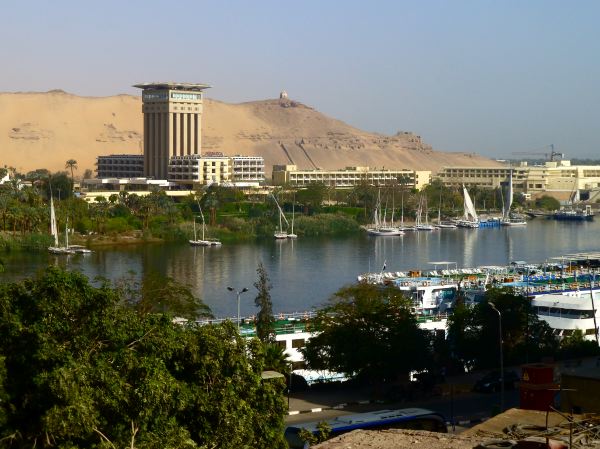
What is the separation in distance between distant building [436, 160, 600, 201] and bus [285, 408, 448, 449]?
5448 cm

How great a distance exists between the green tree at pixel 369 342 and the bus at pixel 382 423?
10.6ft

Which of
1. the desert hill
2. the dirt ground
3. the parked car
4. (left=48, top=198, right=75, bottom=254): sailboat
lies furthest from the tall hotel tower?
the dirt ground

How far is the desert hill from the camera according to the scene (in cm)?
8731

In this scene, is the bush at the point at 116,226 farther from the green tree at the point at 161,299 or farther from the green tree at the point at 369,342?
the green tree at the point at 369,342

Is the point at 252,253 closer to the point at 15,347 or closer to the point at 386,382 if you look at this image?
the point at 386,382

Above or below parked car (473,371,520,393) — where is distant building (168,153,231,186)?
above

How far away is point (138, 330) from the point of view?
6965 mm

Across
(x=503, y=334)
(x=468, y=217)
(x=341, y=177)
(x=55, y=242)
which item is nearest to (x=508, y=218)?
(x=468, y=217)

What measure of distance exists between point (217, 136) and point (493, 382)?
8702 centimetres

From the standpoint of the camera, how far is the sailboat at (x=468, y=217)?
150 ft

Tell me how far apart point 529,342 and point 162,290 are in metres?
4.24

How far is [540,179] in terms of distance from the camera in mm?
64938

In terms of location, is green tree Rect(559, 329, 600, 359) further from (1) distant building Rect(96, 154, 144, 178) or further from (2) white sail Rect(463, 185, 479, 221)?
(1) distant building Rect(96, 154, 144, 178)

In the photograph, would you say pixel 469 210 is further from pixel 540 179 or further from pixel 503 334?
pixel 503 334
